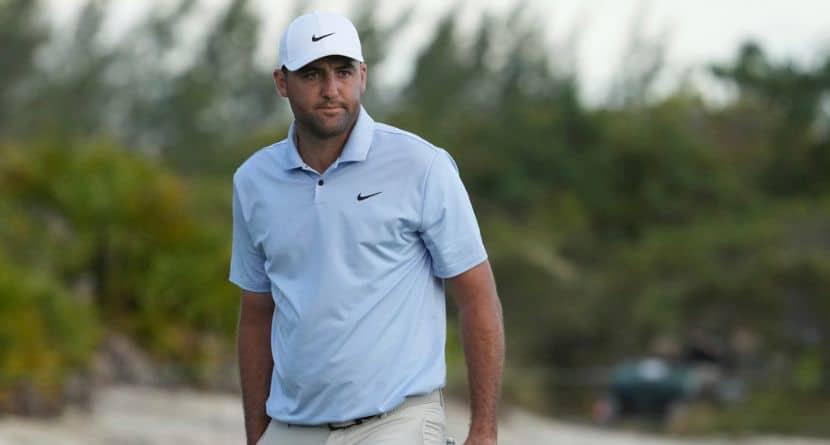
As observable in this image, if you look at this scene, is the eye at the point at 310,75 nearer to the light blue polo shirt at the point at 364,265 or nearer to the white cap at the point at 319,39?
the white cap at the point at 319,39

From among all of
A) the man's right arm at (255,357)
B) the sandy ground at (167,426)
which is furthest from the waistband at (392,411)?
the sandy ground at (167,426)

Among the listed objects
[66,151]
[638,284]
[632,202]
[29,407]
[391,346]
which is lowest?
[391,346]

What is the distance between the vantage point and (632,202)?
41156mm

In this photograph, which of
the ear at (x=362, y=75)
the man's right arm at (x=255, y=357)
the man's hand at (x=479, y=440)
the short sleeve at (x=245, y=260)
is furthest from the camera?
the man's right arm at (x=255, y=357)

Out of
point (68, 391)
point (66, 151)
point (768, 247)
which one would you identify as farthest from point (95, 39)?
point (68, 391)

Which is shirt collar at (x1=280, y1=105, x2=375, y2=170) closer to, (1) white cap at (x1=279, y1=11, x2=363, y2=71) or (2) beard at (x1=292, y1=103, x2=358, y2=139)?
(2) beard at (x1=292, y1=103, x2=358, y2=139)

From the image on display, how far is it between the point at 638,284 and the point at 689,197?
31.2 ft

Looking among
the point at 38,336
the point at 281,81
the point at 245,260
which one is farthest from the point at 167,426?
the point at 281,81

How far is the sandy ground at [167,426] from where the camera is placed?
13.5 m

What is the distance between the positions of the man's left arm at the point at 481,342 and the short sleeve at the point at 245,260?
1.60 feet

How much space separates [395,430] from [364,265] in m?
0.39

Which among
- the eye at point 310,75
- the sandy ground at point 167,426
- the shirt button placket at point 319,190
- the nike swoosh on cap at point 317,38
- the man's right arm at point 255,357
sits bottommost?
the man's right arm at point 255,357

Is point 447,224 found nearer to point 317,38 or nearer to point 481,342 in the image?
point 481,342

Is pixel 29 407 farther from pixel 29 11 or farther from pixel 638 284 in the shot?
pixel 29 11
